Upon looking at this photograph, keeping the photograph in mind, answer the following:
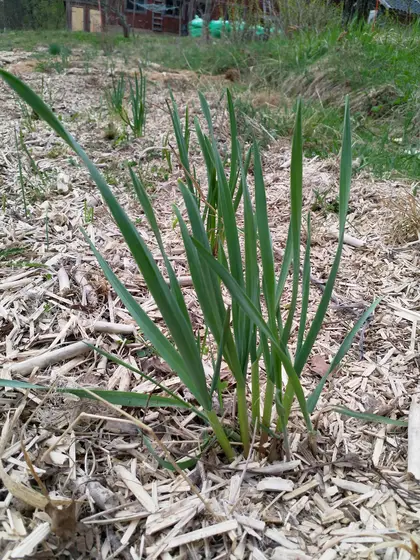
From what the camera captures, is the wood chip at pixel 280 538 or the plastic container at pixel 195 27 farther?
the plastic container at pixel 195 27

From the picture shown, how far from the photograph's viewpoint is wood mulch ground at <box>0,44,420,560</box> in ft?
1.96

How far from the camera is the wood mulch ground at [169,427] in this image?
597 mm

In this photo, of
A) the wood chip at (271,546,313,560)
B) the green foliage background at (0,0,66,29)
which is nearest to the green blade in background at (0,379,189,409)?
the wood chip at (271,546,313,560)

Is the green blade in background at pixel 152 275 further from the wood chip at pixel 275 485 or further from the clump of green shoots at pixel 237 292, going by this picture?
the wood chip at pixel 275 485

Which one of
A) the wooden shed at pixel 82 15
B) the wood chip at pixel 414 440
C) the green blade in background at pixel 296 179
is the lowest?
the wood chip at pixel 414 440

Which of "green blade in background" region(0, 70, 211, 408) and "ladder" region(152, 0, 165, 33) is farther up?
"ladder" region(152, 0, 165, 33)

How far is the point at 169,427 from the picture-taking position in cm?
78

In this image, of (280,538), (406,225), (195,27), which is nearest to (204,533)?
(280,538)

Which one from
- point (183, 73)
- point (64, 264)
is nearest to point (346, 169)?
point (64, 264)

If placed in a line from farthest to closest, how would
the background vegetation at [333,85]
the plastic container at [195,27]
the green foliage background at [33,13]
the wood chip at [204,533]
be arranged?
the green foliage background at [33,13] < the plastic container at [195,27] < the background vegetation at [333,85] < the wood chip at [204,533]

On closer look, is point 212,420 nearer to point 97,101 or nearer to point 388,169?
point 388,169

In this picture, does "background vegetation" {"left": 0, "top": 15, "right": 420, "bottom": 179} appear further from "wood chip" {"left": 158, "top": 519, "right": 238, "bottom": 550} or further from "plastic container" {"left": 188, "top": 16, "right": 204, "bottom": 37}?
"plastic container" {"left": 188, "top": 16, "right": 204, "bottom": 37}

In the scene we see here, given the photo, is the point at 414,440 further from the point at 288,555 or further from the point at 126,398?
the point at 126,398

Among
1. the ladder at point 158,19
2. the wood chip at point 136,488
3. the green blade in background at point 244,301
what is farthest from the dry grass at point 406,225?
the ladder at point 158,19
